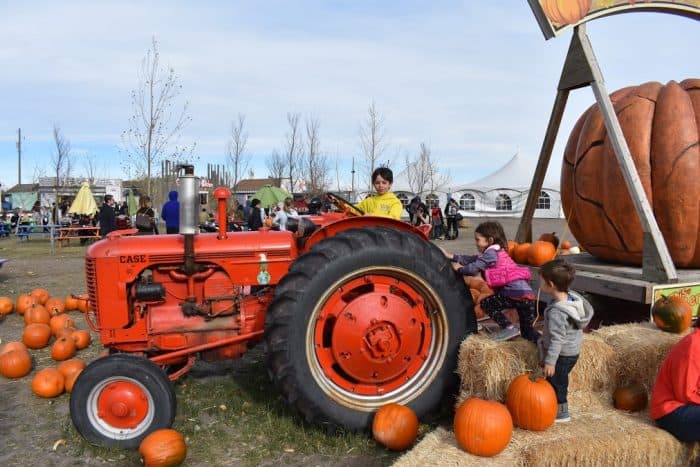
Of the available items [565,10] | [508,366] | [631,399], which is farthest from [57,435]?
[565,10]

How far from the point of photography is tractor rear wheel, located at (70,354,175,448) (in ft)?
12.0

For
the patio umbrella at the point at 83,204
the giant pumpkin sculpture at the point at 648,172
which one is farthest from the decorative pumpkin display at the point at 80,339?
the patio umbrella at the point at 83,204

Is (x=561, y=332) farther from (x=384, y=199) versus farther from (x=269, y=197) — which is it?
(x=269, y=197)

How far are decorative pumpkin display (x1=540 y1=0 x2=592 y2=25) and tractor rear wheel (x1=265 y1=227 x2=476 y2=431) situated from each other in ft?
7.54

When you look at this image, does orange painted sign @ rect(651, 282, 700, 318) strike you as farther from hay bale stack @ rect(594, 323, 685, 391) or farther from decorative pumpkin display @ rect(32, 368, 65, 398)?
decorative pumpkin display @ rect(32, 368, 65, 398)

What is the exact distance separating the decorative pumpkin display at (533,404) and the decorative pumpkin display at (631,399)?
553 millimetres

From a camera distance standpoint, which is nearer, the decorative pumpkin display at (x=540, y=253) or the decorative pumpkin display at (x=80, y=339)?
the decorative pumpkin display at (x=540, y=253)

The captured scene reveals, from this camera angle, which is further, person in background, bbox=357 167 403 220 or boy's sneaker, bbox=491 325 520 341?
person in background, bbox=357 167 403 220

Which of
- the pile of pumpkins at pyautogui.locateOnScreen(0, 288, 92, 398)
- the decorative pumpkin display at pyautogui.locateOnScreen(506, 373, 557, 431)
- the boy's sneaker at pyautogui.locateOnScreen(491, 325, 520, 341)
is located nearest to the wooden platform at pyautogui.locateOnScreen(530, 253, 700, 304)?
the boy's sneaker at pyautogui.locateOnScreen(491, 325, 520, 341)

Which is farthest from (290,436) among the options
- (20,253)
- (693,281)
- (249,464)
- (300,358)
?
(20,253)

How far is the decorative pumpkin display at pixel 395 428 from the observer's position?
3.52 m

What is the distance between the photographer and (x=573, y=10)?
4.64 m

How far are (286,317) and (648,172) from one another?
342 cm

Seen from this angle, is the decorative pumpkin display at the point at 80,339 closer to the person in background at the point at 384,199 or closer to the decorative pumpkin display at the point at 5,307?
the decorative pumpkin display at the point at 5,307
